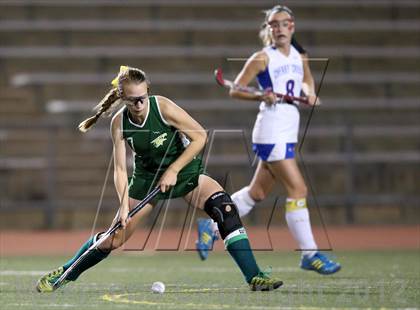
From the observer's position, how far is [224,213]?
6047 millimetres

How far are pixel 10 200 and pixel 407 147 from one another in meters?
5.77

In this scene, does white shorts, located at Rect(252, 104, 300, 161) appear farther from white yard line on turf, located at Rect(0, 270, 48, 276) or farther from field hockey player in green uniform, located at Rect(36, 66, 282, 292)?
white yard line on turf, located at Rect(0, 270, 48, 276)

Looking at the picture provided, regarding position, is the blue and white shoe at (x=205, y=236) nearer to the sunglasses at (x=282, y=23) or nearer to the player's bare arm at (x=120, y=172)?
the sunglasses at (x=282, y=23)

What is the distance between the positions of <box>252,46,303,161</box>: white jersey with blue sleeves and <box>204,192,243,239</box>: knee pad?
1.66 metres

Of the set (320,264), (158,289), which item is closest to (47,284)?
(158,289)

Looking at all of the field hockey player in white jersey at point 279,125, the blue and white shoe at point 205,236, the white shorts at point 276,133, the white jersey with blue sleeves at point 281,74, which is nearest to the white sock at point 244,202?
the field hockey player in white jersey at point 279,125

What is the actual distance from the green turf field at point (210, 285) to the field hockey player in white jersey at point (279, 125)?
1.16ft

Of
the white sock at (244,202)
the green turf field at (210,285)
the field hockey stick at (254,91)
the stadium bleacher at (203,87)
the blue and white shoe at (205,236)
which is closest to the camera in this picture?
the green turf field at (210,285)

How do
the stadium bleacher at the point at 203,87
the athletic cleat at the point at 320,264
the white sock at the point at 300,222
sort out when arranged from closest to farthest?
the athletic cleat at the point at 320,264
the white sock at the point at 300,222
the stadium bleacher at the point at 203,87

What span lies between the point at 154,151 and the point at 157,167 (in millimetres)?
135

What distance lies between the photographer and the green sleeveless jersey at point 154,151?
615 cm

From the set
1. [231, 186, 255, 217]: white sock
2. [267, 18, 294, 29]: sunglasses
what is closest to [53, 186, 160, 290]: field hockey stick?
[231, 186, 255, 217]: white sock

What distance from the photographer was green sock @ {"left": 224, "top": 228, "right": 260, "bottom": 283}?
596 centimetres

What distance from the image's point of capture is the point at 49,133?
44.4ft
